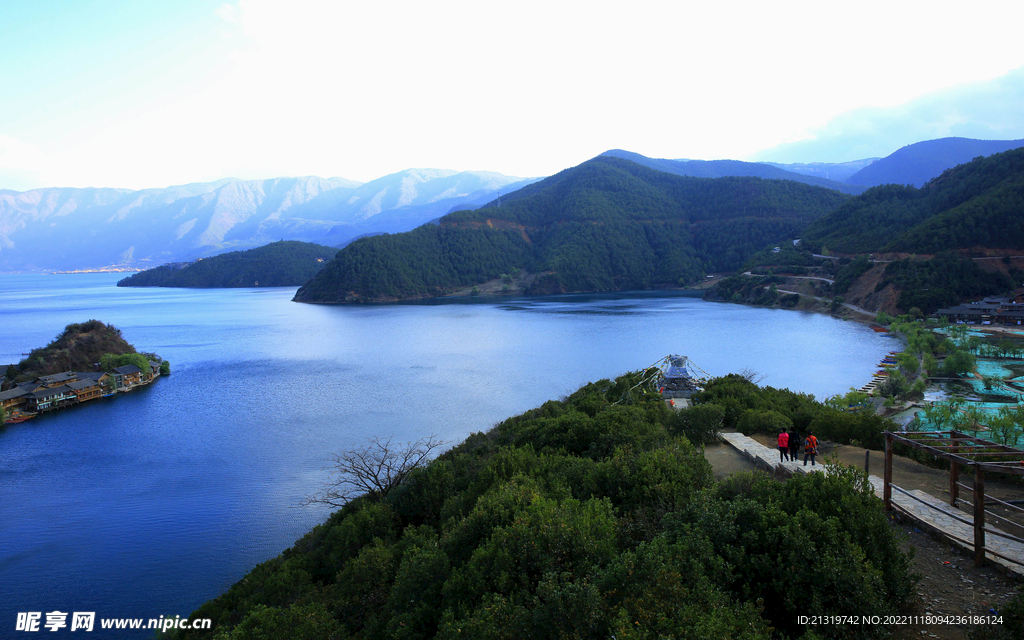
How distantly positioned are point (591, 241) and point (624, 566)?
115 meters

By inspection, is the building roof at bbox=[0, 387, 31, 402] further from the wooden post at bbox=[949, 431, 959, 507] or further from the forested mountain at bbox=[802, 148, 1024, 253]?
the forested mountain at bbox=[802, 148, 1024, 253]

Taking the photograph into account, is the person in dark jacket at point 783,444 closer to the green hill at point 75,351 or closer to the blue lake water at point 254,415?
the blue lake water at point 254,415

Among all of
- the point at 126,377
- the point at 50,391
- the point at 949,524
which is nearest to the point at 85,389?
the point at 50,391

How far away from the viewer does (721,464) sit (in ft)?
36.6

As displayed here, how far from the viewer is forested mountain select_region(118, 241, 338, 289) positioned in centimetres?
15012

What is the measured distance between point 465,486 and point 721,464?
18.3 feet

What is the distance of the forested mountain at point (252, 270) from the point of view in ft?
493

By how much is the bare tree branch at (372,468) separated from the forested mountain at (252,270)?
136144mm

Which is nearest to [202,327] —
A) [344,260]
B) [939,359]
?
[344,260]

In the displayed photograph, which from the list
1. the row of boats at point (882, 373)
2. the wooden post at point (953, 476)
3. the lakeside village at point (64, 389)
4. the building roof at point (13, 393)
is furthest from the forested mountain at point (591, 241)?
the wooden post at point (953, 476)

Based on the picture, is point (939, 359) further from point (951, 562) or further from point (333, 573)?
point (333, 573)

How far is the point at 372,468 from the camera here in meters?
18.2

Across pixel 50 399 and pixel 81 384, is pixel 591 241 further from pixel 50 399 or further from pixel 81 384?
pixel 50 399

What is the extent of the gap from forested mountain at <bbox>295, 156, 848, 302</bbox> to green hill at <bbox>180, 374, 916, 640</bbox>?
306ft
